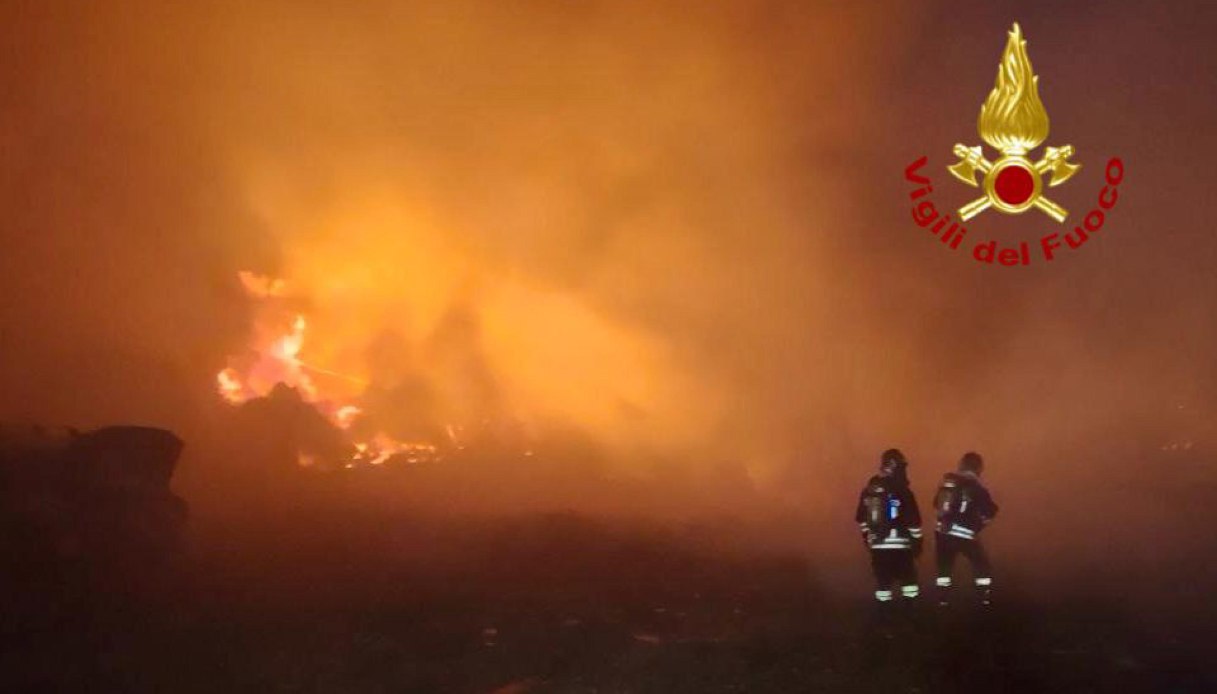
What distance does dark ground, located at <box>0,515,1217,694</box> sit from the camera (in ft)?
23.0

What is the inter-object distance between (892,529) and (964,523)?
94cm

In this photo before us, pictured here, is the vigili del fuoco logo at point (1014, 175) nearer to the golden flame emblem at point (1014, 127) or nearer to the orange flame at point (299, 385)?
the golden flame emblem at point (1014, 127)

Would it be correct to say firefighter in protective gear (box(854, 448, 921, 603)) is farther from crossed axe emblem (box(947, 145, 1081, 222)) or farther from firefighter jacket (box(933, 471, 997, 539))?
crossed axe emblem (box(947, 145, 1081, 222))

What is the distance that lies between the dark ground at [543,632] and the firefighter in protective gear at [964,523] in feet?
1.11

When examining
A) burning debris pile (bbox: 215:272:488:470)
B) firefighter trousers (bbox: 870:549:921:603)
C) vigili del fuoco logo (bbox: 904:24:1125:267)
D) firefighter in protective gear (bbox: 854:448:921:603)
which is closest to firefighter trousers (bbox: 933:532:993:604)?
firefighter in protective gear (bbox: 854:448:921:603)

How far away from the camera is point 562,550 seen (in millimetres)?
11773

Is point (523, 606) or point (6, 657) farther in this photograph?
point (523, 606)

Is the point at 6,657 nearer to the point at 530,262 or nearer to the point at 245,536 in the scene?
the point at 245,536

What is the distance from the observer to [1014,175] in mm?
13852

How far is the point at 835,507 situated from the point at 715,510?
88.4 inches

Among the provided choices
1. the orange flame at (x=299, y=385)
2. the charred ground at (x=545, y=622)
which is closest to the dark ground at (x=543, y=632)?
the charred ground at (x=545, y=622)

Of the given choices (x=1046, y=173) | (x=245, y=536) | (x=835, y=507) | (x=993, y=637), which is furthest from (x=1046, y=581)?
(x=1046, y=173)

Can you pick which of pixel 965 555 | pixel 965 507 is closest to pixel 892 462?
pixel 965 507

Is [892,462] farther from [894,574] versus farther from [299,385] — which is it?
[299,385]
